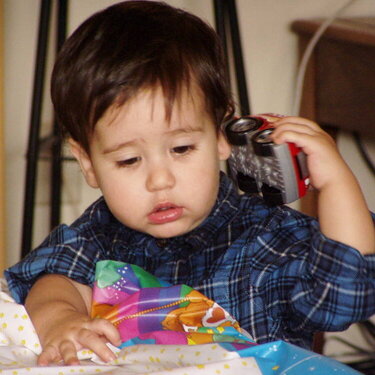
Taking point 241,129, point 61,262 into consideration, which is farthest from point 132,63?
point 61,262

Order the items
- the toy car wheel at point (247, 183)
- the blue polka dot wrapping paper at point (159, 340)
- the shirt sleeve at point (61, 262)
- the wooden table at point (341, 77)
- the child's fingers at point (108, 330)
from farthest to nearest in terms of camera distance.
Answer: the wooden table at point (341, 77) → the shirt sleeve at point (61, 262) → the toy car wheel at point (247, 183) → the child's fingers at point (108, 330) → the blue polka dot wrapping paper at point (159, 340)

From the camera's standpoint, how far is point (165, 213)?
41.6 inches

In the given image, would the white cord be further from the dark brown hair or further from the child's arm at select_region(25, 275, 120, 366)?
the child's arm at select_region(25, 275, 120, 366)

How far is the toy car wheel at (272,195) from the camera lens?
96 cm

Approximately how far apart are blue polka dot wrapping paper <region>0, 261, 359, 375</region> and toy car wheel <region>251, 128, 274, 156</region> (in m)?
0.19

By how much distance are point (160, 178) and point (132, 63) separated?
0.15 meters

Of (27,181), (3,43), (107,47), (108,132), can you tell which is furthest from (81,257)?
(3,43)

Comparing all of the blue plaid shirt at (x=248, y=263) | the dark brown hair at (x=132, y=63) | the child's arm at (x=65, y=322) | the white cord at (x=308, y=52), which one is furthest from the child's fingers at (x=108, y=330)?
the white cord at (x=308, y=52)

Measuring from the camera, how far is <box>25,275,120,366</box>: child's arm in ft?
2.93

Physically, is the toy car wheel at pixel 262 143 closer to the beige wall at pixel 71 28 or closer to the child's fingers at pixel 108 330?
the child's fingers at pixel 108 330

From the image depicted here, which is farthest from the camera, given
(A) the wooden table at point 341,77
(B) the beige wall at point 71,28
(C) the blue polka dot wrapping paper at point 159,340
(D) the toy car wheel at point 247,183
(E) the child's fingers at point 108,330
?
(B) the beige wall at point 71,28

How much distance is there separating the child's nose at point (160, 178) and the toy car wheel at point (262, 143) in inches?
5.1

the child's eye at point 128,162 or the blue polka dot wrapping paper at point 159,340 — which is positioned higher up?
the child's eye at point 128,162

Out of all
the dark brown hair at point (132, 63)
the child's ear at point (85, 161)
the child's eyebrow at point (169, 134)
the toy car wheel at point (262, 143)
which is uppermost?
the dark brown hair at point (132, 63)
